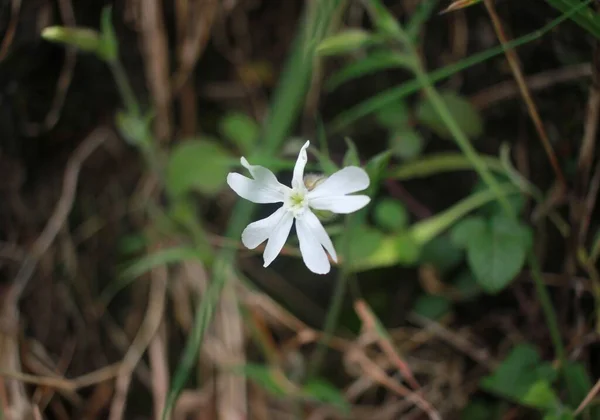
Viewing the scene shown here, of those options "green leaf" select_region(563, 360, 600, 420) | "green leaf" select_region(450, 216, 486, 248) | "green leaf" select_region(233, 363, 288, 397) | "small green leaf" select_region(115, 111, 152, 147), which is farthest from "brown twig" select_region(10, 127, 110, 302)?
"green leaf" select_region(563, 360, 600, 420)

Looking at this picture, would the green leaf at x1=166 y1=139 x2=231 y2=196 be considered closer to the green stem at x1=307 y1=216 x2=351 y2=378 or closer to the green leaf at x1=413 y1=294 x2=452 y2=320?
the green stem at x1=307 y1=216 x2=351 y2=378

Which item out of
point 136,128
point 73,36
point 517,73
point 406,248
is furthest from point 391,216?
point 73,36

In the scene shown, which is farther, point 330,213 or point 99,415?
point 99,415

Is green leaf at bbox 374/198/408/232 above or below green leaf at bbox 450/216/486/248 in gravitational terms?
above

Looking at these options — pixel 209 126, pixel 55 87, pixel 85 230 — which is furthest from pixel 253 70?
pixel 85 230

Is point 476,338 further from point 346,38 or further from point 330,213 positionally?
point 346,38
